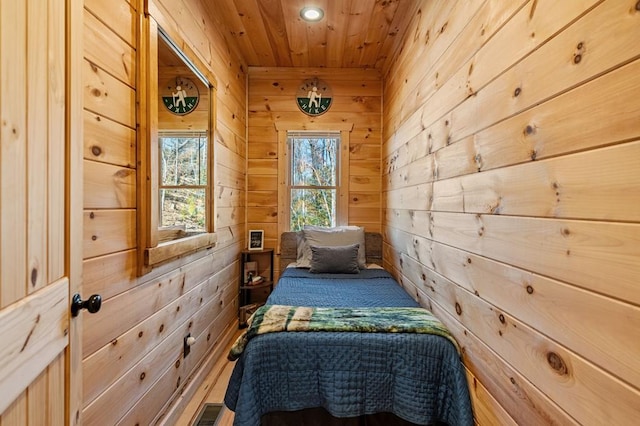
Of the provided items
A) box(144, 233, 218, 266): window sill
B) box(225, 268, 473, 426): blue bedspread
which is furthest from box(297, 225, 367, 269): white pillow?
box(225, 268, 473, 426): blue bedspread

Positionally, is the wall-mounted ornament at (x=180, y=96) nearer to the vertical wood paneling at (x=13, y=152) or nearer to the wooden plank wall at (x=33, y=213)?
the wooden plank wall at (x=33, y=213)

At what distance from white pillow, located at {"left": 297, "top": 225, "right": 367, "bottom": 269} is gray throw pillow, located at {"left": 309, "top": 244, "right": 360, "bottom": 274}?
0.49 ft

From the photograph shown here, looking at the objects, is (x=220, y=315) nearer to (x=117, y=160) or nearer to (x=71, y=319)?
(x=117, y=160)

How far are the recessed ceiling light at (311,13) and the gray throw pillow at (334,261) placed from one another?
6.25 feet

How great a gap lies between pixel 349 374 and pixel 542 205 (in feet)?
3.66

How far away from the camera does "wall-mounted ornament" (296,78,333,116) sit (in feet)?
11.3

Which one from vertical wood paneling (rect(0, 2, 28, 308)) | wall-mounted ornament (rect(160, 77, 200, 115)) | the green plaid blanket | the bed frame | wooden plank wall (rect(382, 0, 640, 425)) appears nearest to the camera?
vertical wood paneling (rect(0, 2, 28, 308))

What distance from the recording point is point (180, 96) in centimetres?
191

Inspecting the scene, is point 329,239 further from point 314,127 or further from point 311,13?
point 311,13

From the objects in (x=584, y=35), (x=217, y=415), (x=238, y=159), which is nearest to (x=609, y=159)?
(x=584, y=35)

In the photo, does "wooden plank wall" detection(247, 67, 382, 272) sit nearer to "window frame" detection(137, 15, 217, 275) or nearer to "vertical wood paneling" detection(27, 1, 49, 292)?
"window frame" detection(137, 15, 217, 275)

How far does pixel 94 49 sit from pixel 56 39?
0.45 metres

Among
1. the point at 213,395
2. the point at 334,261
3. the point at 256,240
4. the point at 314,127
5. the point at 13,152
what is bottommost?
the point at 213,395

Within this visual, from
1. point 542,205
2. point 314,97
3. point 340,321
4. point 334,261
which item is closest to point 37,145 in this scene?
point 542,205
